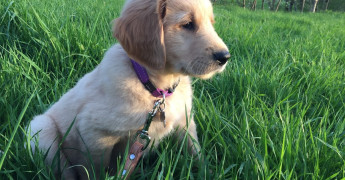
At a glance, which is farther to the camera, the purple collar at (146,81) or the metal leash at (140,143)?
the purple collar at (146,81)

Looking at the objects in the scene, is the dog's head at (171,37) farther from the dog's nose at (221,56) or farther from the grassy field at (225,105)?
the grassy field at (225,105)

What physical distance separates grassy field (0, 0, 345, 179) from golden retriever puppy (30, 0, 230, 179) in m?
0.15

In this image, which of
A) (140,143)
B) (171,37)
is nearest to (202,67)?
(171,37)

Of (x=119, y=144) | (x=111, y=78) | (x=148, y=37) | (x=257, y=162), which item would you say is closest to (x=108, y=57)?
(x=111, y=78)

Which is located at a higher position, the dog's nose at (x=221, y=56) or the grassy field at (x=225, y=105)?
the dog's nose at (x=221, y=56)

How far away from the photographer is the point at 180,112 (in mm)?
1521

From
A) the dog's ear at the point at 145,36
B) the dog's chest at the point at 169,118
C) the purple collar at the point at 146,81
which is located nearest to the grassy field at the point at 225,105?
the dog's chest at the point at 169,118

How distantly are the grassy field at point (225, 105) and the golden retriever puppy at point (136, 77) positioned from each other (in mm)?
149

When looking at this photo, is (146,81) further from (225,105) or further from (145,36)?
(225,105)

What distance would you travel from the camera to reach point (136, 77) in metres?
1.43

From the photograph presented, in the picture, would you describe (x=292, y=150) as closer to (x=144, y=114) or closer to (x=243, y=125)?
(x=243, y=125)

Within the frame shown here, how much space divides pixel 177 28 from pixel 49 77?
116 cm

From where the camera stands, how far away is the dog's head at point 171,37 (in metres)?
1.32

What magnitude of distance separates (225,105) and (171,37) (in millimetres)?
653
